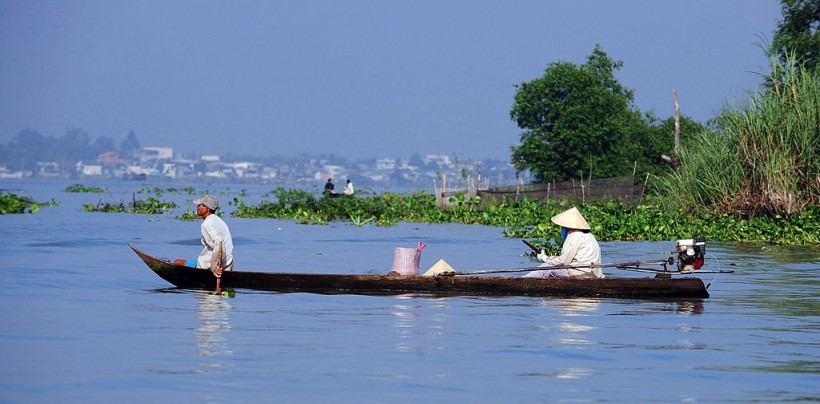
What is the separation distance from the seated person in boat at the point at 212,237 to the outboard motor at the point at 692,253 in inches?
203

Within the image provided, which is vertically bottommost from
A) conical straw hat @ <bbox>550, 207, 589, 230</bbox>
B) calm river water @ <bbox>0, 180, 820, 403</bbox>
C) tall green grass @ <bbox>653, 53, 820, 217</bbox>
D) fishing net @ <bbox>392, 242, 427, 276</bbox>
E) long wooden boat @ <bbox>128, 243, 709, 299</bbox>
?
calm river water @ <bbox>0, 180, 820, 403</bbox>

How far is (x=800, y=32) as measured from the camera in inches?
1478

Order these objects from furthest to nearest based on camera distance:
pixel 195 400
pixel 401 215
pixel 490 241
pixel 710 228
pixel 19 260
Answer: pixel 401 215
pixel 490 241
pixel 710 228
pixel 19 260
pixel 195 400

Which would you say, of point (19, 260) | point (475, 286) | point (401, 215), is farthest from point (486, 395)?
point (401, 215)

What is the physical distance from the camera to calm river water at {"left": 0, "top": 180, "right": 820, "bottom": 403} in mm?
8094

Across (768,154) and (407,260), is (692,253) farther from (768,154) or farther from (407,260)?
(768,154)

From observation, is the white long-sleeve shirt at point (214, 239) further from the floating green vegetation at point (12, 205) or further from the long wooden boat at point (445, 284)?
the floating green vegetation at point (12, 205)

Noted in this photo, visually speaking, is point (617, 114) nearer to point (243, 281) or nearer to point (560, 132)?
point (560, 132)

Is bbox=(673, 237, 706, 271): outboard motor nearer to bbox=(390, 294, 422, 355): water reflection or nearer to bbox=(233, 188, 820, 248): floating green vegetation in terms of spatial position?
bbox=(390, 294, 422, 355): water reflection

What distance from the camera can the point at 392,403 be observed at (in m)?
7.68

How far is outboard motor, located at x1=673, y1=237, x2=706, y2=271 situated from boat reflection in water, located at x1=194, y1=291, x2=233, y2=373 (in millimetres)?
5096

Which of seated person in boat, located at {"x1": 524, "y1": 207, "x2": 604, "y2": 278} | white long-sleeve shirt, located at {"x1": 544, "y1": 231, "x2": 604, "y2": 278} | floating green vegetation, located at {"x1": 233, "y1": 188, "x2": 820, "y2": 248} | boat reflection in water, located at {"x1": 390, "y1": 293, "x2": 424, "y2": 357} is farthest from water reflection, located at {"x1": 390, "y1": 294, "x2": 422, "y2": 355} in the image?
floating green vegetation, located at {"x1": 233, "y1": 188, "x2": 820, "y2": 248}

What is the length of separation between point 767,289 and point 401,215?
19.6 metres

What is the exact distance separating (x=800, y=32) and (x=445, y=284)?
28065 mm
